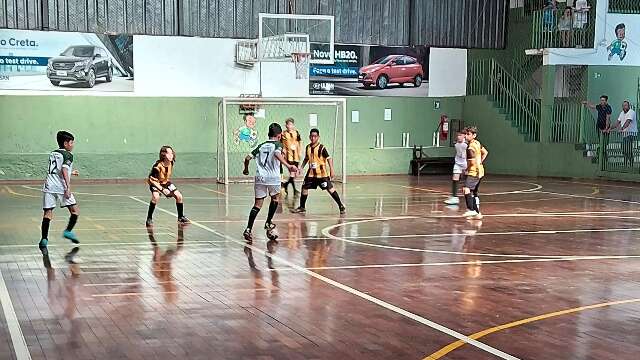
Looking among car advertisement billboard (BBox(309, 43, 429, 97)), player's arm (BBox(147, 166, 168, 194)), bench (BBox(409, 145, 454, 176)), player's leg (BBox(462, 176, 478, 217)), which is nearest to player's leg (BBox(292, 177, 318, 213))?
player's leg (BBox(462, 176, 478, 217))

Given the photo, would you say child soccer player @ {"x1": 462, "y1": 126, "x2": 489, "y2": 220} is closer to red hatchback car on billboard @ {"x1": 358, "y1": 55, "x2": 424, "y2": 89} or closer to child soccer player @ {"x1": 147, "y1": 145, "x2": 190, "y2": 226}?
child soccer player @ {"x1": 147, "y1": 145, "x2": 190, "y2": 226}

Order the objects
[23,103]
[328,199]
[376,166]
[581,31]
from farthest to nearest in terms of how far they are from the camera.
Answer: [376,166], [581,31], [23,103], [328,199]

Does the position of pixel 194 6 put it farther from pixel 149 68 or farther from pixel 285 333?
pixel 285 333

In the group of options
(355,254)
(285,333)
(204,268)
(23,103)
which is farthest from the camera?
(23,103)

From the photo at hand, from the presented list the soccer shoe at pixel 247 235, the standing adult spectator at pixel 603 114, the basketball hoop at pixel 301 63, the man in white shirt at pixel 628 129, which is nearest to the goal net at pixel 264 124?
the basketball hoop at pixel 301 63

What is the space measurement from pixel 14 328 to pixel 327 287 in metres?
3.65

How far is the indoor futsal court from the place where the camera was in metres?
8.25

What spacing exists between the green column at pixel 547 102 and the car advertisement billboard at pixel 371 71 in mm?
4449

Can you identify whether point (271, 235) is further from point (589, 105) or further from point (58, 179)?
point (589, 105)

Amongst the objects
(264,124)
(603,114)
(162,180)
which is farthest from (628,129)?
(162,180)

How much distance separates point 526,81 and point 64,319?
27472 millimetres

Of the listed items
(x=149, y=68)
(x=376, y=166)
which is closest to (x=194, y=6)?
(x=149, y=68)

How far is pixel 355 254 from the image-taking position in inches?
500

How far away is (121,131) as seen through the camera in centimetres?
2852
